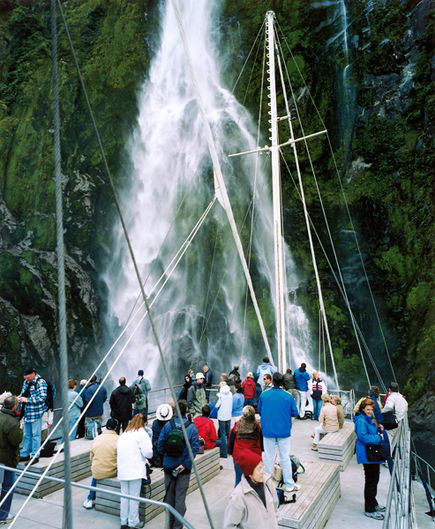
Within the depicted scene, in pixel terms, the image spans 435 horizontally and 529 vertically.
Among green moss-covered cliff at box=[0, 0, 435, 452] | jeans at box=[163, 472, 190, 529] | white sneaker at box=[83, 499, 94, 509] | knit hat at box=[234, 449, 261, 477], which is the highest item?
green moss-covered cliff at box=[0, 0, 435, 452]

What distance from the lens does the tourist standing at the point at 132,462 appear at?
18.6 ft

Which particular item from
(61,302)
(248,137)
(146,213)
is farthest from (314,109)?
(61,302)

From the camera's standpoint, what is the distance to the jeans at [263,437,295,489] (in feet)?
20.4

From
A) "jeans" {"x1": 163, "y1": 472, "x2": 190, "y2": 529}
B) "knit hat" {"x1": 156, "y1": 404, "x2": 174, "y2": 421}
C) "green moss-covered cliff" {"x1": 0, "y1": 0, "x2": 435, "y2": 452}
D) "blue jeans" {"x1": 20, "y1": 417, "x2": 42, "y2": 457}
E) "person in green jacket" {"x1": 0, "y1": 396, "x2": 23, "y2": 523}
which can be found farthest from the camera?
"green moss-covered cliff" {"x1": 0, "y1": 0, "x2": 435, "y2": 452}

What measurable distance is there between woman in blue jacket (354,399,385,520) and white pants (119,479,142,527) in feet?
10.2

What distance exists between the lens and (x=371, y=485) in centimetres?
651

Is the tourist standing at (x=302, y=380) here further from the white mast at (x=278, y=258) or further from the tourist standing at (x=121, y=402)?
the tourist standing at (x=121, y=402)

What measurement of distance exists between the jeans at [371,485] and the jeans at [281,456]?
3.72 feet

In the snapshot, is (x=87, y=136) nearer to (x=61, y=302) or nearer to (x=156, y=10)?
(x=156, y=10)

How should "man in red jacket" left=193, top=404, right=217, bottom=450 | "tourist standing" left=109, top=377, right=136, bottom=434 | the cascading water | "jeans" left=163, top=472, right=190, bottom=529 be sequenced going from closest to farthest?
"jeans" left=163, top=472, right=190, bottom=529
"man in red jacket" left=193, top=404, right=217, bottom=450
"tourist standing" left=109, top=377, right=136, bottom=434
the cascading water

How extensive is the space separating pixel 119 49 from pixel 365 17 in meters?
18.3

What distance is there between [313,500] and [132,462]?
245cm

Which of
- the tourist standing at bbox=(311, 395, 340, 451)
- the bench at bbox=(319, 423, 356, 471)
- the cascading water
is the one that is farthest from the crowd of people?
the cascading water

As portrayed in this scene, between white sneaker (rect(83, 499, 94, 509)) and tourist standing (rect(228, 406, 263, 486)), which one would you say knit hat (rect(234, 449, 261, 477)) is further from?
white sneaker (rect(83, 499, 94, 509))
